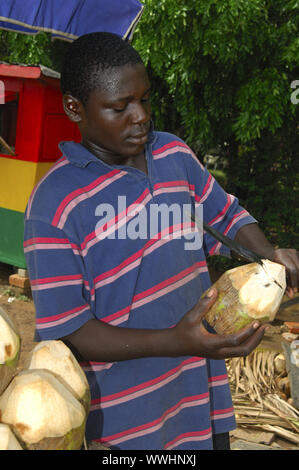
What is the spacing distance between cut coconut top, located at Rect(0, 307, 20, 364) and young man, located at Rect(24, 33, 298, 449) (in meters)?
0.26

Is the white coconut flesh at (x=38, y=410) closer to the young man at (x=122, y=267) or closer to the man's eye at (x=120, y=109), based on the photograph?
the young man at (x=122, y=267)

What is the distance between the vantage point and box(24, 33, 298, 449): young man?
1325 millimetres

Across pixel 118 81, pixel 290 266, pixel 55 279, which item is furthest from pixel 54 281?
pixel 290 266

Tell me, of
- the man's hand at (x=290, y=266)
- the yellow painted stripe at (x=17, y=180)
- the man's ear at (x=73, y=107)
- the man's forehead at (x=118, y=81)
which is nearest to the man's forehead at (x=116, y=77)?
the man's forehead at (x=118, y=81)

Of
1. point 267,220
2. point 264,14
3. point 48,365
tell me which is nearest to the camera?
point 48,365

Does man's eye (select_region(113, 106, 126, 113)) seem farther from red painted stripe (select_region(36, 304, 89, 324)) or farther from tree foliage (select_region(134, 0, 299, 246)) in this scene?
tree foliage (select_region(134, 0, 299, 246))

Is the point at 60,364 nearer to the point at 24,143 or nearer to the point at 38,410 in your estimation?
the point at 38,410

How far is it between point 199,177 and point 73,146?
A: 1.52 feet

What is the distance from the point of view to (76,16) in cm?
376

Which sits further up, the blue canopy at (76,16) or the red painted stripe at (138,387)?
the blue canopy at (76,16)

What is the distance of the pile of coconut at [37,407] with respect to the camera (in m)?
0.92

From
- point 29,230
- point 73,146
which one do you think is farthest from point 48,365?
point 73,146

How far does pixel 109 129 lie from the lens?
1.43 meters
